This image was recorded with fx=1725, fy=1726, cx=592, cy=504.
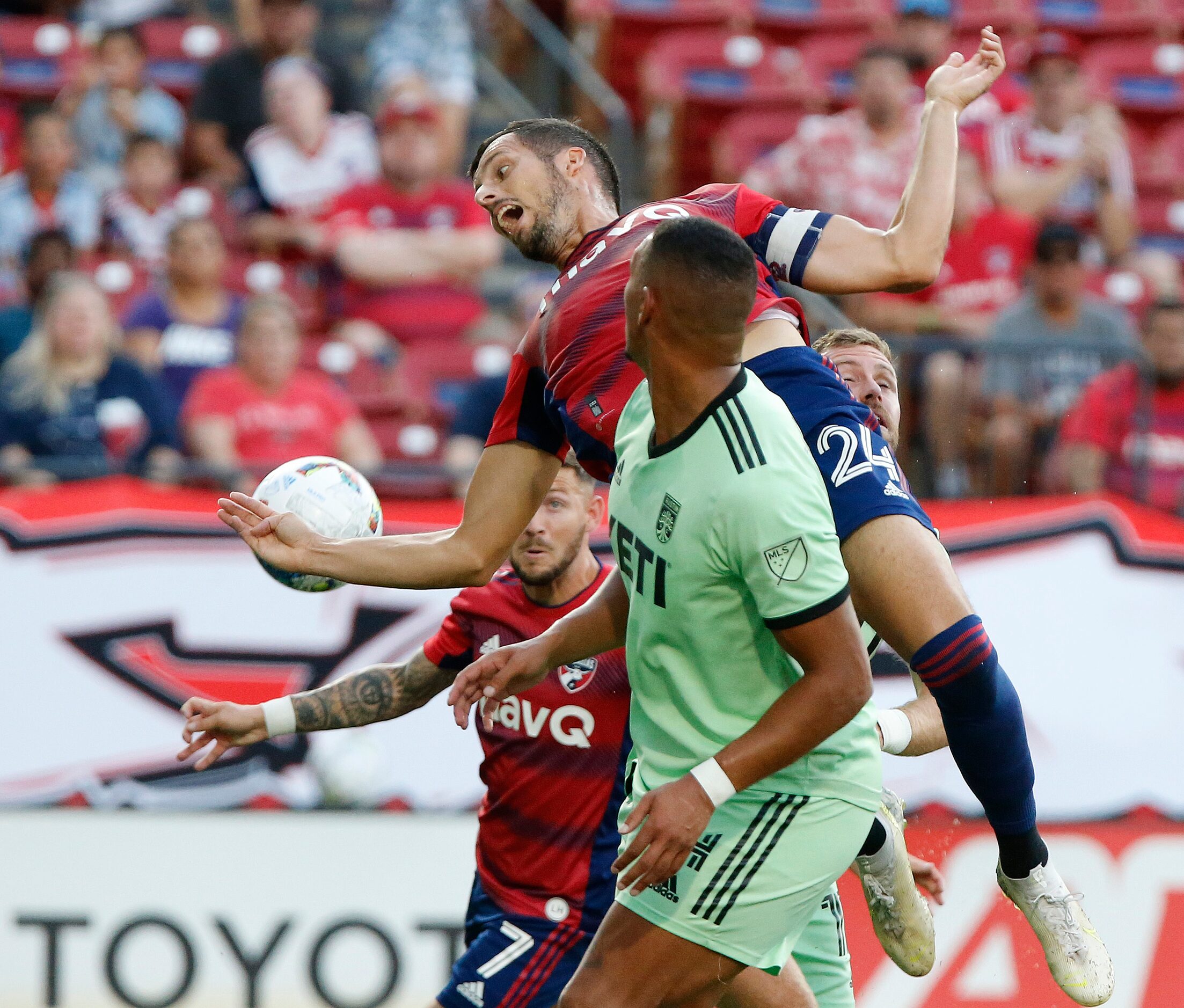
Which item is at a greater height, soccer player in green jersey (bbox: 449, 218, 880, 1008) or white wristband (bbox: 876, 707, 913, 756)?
soccer player in green jersey (bbox: 449, 218, 880, 1008)

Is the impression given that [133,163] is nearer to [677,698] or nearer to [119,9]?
[119,9]

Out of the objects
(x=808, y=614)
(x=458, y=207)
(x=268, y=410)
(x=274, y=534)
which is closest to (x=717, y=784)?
(x=808, y=614)

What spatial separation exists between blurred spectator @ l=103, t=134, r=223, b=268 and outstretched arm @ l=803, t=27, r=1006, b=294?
6155 millimetres

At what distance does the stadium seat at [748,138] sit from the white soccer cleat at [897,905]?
21.9 feet

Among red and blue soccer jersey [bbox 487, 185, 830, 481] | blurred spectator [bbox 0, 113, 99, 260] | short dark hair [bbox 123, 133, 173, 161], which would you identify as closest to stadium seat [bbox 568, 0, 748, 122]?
short dark hair [bbox 123, 133, 173, 161]

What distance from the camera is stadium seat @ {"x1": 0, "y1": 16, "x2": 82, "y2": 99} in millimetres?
11305

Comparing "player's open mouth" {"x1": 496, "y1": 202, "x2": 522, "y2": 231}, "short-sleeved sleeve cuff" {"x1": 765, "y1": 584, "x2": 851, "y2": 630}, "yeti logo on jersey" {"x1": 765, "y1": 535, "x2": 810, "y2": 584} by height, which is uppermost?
"player's open mouth" {"x1": 496, "y1": 202, "x2": 522, "y2": 231}

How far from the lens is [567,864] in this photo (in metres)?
5.20

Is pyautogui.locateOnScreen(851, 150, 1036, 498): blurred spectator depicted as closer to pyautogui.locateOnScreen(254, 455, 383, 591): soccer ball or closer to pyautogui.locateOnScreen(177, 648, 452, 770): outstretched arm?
pyautogui.locateOnScreen(177, 648, 452, 770): outstretched arm

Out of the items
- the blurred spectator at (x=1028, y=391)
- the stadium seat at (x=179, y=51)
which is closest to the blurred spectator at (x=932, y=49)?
the blurred spectator at (x=1028, y=391)

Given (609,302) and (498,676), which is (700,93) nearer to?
(609,302)

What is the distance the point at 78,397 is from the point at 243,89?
304 centimetres

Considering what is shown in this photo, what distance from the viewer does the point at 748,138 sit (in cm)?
1095

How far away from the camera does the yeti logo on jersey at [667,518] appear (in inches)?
139
